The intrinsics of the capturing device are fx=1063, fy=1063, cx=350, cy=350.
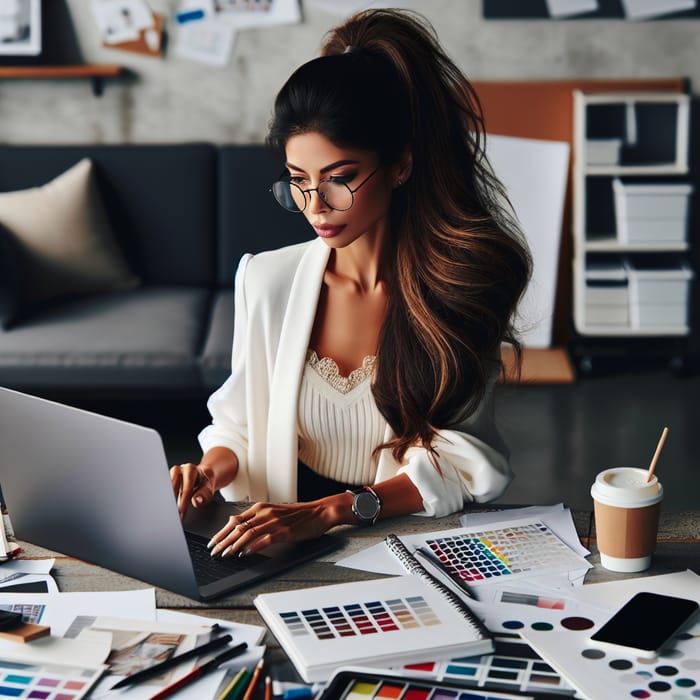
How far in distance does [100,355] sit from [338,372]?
176 cm

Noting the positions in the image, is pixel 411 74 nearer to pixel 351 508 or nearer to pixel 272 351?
pixel 272 351

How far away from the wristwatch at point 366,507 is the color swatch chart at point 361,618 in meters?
0.25

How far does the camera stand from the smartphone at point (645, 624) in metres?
1.09

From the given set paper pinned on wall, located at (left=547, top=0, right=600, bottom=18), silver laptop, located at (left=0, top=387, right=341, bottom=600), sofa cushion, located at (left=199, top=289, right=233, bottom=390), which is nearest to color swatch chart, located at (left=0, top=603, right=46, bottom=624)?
silver laptop, located at (left=0, top=387, right=341, bottom=600)

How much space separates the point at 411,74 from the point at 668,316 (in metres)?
2.83

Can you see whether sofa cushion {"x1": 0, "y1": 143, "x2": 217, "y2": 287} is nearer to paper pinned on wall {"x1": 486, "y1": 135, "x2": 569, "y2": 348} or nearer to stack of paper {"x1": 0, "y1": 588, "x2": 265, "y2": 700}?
paper pinned on wall {"x1": 486, "y1": 135, "x2": 569, "y2": 348}

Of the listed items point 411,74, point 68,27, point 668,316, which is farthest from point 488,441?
point 68,27

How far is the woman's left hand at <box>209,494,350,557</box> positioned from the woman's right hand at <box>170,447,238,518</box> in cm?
9

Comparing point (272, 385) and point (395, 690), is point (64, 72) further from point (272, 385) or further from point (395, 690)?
point (395, 690)

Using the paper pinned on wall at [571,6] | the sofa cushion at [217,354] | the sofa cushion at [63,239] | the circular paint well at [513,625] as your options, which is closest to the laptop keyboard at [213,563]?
the circular paint well at [513,625]

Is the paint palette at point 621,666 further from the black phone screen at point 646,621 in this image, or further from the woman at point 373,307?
the woman at point 373,307

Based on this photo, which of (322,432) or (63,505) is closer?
(63,505)

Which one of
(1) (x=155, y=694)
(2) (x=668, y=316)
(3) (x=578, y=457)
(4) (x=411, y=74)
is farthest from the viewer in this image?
(2) (x=668, y=316)

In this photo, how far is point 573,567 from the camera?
1.30 meters
